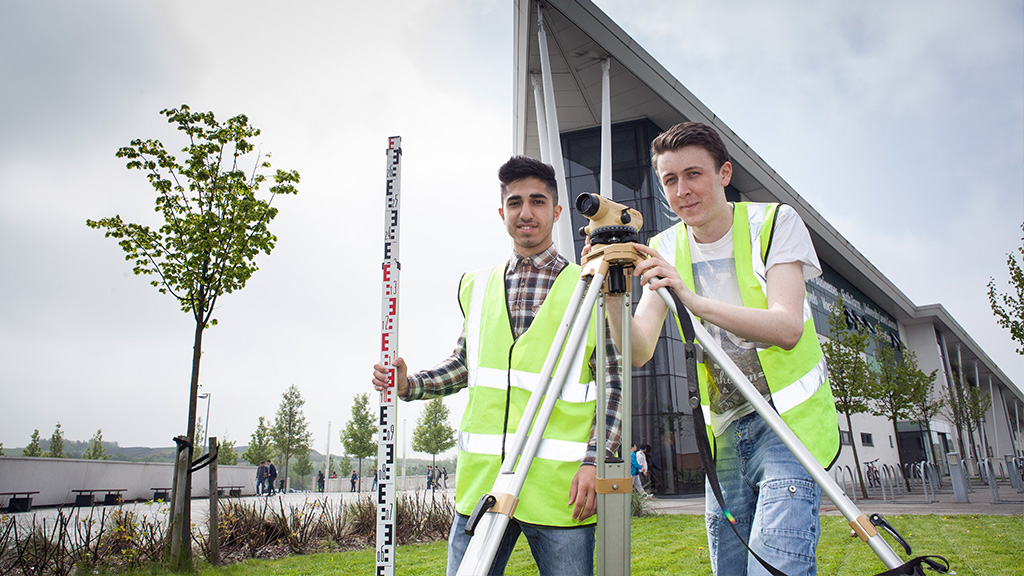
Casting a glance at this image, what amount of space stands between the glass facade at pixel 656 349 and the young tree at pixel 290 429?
24563mm

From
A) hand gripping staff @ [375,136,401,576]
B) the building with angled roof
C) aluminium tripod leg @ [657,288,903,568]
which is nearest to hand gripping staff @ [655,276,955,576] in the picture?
aluminium tripod leg @ [657,288,903,568]

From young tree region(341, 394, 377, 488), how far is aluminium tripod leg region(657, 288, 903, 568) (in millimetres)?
34181

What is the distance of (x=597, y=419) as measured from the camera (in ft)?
4.60

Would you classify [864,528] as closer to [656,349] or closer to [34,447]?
[656,349]

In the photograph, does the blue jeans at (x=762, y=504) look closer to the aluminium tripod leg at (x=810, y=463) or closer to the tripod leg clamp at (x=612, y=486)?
the aluminium tripod leg at (x=810, y=463)

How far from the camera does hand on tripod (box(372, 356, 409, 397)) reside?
2.34 meters

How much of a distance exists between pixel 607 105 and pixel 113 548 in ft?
45.5

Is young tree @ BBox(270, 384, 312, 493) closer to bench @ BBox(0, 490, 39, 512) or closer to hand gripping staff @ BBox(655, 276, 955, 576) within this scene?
bench @ BBox(0, 490, 39, 512)

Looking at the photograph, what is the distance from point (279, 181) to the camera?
660 cm

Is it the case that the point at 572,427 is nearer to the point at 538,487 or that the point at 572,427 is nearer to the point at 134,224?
the point at 538,487

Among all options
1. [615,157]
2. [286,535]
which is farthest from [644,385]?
[286,535]

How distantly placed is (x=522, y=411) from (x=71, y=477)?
2035 centimetres

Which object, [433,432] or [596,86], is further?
[433,432]

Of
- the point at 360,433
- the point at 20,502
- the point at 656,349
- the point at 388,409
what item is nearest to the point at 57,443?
the point at 360,433
